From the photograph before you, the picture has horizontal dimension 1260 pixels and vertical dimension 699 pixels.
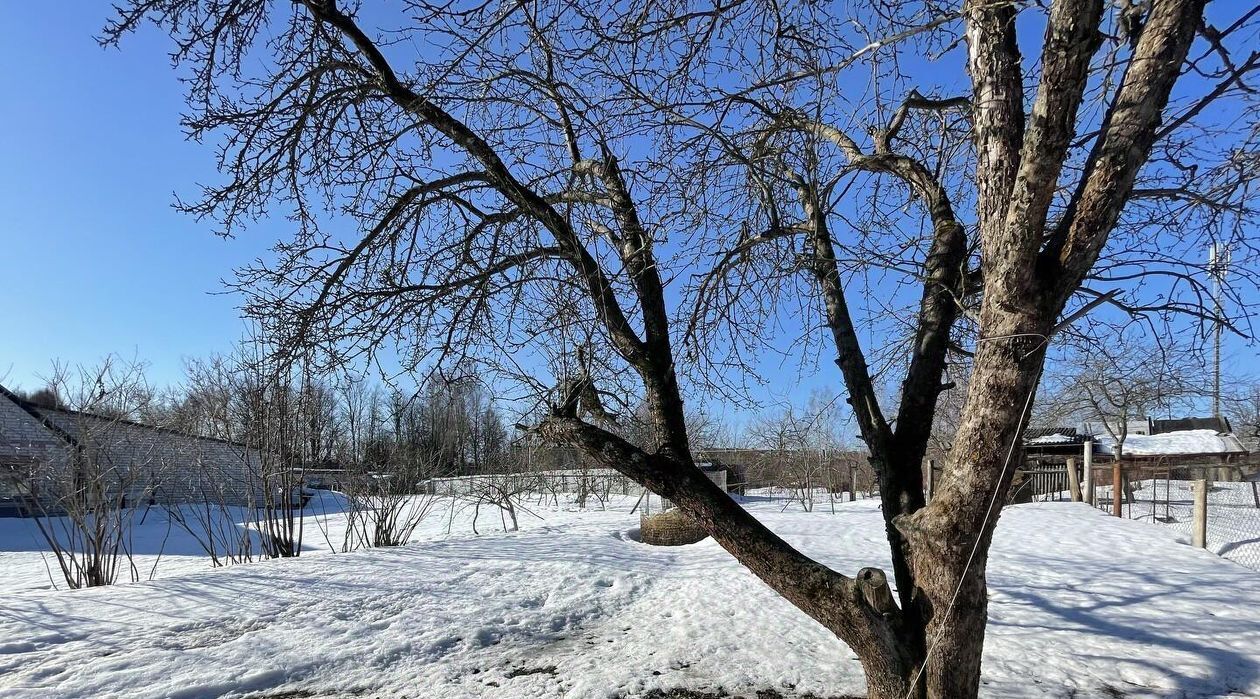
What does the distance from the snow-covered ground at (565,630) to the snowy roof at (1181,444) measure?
95.4 feet

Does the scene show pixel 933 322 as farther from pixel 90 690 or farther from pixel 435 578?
pixel 435 578

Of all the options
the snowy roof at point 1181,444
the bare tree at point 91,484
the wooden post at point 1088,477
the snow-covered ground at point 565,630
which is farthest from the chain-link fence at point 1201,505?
the bare tree at point 91,484

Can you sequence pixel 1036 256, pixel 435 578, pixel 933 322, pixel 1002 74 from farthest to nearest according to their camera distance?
pixel 435 578, pixel 933 322, pixel 1002 74, pixel 1036 256

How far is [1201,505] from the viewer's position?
11320 mm

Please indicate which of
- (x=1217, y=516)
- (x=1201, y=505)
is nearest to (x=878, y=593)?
(x=1201, y=505)

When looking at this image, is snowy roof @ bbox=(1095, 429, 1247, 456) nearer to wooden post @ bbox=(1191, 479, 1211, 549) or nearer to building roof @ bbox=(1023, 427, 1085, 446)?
building roof @ bbox=(1023, 427, 1085, 446)

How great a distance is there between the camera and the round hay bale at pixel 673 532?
1294 cm

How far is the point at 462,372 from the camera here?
523 cm

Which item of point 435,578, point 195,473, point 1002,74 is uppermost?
point 1002,74

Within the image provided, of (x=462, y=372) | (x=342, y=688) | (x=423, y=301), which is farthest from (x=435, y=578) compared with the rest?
(x=423, y=301)

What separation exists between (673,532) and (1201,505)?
A: 8.78 meters

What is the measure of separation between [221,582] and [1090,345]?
9.55m

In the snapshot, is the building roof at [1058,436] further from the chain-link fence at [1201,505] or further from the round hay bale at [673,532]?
the round hay bale at [673,532]

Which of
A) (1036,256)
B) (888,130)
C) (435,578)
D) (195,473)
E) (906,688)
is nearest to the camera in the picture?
(1036,256)
